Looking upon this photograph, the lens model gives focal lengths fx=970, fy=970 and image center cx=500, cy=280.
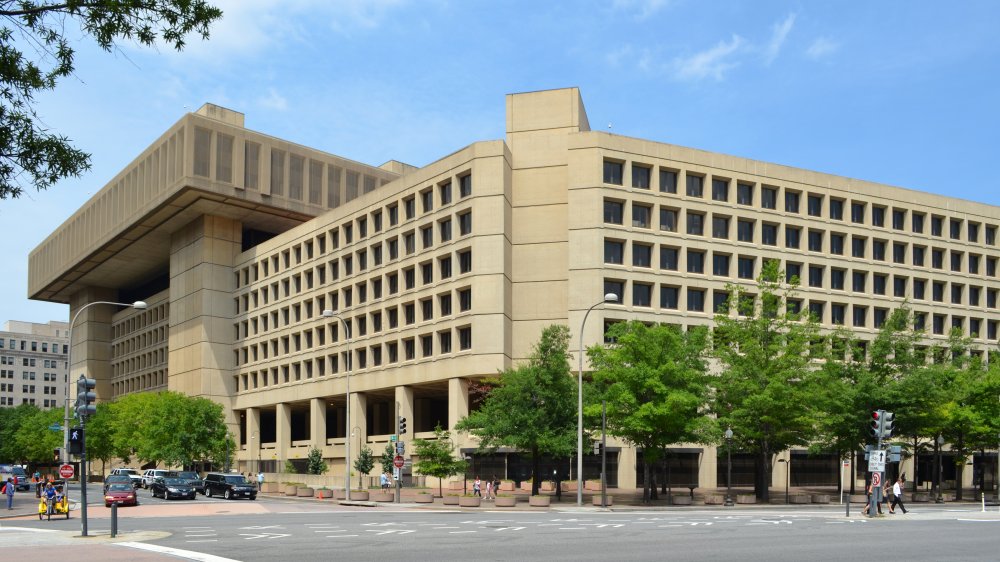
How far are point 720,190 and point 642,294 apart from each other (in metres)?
10.9

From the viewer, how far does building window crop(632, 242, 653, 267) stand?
234ft

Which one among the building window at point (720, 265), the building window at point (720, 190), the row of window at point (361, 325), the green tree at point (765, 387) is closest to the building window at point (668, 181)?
the building window at point (720, 190)

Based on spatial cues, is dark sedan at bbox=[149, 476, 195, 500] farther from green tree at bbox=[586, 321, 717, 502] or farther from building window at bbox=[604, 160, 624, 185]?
building window at bbox=[604, 160, 624, 185]

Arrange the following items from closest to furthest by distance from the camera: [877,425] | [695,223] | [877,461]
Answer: [877,425] < [877,461] < [695,223]

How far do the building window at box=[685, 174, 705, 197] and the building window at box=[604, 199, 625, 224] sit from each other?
6.19 metres

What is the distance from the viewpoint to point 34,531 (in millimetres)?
30297

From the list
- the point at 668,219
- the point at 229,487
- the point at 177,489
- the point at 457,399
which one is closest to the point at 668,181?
the point at 668,219

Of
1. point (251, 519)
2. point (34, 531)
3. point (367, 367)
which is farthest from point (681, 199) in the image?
point (34, 531)

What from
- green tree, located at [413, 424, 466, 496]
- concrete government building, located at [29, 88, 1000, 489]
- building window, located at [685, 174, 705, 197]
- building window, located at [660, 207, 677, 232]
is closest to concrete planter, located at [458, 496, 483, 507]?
green tree, located at [413, 424, 466, 496]

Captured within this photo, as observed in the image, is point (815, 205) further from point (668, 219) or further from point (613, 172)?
point (613, 172)

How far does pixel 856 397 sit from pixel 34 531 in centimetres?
4298

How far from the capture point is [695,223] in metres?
73.6

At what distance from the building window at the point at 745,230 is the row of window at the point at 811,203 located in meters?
1.49

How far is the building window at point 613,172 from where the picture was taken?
71062 mm
